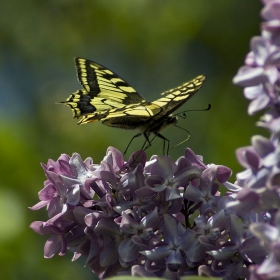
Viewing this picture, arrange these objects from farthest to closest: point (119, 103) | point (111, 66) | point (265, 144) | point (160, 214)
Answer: point (111, 66) < point (119, 103) < point (160, 214) < point (265, 144)

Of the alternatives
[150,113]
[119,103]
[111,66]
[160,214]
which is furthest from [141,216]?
[111,66]

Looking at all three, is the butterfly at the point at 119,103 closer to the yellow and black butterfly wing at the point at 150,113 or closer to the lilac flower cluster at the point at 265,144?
the yellow and black butterfly wing at the point at 150,113

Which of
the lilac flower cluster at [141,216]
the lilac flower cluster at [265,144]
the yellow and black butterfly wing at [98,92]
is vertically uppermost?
the lilac flower cluster at [265,144]

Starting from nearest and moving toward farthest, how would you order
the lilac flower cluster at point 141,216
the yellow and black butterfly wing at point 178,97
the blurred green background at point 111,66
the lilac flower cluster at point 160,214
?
1. the lilac flower cluster at point 160,214
2. the lilac flower cluster at point 141,216
3. the yellow and black butterfly wing at point 178,97
4. the blurred green background at point 111,66

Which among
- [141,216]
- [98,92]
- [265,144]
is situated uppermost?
[265,144]

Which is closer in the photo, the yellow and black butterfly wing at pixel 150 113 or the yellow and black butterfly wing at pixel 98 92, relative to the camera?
the yellow and black butterfly wing at pixel 150 113

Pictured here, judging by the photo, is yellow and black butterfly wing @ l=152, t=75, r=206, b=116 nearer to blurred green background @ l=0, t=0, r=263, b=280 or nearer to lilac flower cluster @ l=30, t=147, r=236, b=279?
lilac flower cluster @ l=30, t=147, r=236, b=279

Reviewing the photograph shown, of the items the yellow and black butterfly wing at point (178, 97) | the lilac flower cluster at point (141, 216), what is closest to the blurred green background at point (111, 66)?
the yellow and black butterfly wing at point (178, 97)

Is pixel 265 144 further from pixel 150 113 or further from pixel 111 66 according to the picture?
pixel 111 66
